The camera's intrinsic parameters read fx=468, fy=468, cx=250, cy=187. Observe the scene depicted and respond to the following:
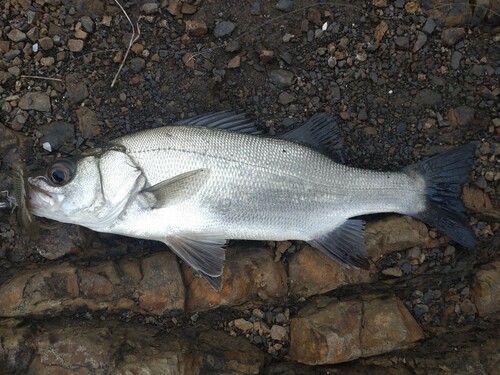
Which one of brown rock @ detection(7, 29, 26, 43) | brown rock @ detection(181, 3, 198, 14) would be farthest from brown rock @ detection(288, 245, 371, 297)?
brown rock @ detection(7, 29, 26, 43)

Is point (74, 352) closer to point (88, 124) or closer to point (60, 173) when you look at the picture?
point (60, 173)

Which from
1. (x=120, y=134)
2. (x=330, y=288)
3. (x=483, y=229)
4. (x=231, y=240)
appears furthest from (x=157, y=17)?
(x=483, y=229)

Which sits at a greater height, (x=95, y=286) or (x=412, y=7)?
(x=412, y=7)

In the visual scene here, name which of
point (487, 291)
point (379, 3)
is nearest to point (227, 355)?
point (487, 291)

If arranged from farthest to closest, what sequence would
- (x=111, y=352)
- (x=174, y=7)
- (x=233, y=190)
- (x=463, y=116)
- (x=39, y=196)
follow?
1. (x=174, y=7)
2. (x=463, y=116)
3. (x=233, y=190)
4. (x=39, y=196)
5. (x=111, y=352)

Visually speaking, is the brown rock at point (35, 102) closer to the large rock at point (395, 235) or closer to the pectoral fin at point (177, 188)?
the pectoral fin at point (177, 188)

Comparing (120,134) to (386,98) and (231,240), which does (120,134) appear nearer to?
(231,240)
